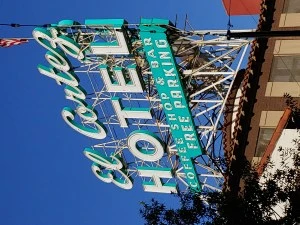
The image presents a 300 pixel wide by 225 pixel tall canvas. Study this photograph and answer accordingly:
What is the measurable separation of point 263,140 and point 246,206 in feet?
45.8

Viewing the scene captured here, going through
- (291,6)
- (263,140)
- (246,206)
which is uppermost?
(291,6)

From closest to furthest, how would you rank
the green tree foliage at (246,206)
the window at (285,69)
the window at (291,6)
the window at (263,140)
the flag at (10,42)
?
the green tree foliage at (246,206), the window at (291,6), the window at (285,69), the window at (263,140), the flag at (10,42)

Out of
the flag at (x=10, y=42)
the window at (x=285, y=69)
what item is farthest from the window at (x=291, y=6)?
the flag at (x=10, y=42)

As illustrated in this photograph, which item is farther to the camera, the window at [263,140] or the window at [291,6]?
the window at [263,140]

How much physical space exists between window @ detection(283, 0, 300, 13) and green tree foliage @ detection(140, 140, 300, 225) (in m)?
13.1

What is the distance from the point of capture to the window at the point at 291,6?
3331 cm

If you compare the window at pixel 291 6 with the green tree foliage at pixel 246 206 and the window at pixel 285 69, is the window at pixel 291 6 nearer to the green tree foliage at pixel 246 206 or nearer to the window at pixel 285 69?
the window at pixel 285 69

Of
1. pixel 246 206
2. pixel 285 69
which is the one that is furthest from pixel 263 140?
pixel 246 206

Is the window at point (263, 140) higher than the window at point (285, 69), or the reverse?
the window at point (285, 69)

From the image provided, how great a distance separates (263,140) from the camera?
114 ft

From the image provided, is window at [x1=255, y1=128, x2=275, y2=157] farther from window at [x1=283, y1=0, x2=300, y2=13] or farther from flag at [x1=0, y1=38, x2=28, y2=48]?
flag at [x1=0, y1=38, x2=28, y2=48]

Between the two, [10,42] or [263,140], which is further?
[10,42]

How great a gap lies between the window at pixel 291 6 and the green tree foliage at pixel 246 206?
1314 centimetres

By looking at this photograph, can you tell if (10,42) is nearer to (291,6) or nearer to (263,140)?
(263,140)
